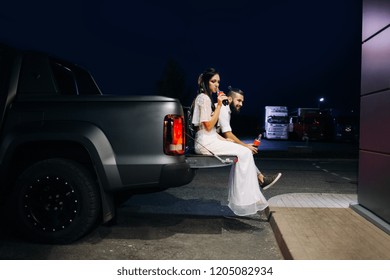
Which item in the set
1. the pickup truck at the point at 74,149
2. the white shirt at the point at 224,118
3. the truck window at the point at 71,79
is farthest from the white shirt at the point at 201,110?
the truck window at the point at 71,79

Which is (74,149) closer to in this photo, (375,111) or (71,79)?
(71,79)

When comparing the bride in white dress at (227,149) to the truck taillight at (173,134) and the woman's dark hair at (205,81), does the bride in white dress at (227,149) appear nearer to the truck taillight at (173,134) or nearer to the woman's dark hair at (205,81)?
the woman's dark hair at (205,81)

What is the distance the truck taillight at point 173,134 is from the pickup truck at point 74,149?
0.01 m

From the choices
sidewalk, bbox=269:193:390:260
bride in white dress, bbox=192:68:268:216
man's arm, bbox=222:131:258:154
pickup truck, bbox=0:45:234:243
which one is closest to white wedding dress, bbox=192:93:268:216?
bride in white dress, bbox=192:68:268:216

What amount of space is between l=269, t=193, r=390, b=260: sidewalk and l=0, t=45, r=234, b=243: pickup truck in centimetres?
138

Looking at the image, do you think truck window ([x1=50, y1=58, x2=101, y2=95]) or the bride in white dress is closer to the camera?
truck window ([x1=50, y1=58, x2=101, y2=95])

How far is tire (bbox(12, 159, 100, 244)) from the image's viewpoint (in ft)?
13.8

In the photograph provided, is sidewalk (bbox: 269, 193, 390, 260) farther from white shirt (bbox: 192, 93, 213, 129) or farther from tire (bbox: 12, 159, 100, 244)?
tire (bbox: 12, 159, 100, 244)

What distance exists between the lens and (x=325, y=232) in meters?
4.57

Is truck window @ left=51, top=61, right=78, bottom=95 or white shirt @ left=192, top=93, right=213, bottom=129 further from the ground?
truck window @ left=51, top=61, right=78, bottom=95

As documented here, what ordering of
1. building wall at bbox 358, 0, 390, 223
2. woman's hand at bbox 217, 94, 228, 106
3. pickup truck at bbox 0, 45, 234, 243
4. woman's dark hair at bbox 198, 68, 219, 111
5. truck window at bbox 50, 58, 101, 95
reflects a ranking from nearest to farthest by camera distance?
pickup truck at bbox 0, 45, 234, 243 < building wall at bbox 358, 0, 390, 223 < truck window at bbox 50, 58, 101, 95 < woman's hand at bbox 217, 94, 228, 106 < woman's dark hair at bbox 198, 68, 219, 111

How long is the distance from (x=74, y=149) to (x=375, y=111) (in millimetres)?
3828

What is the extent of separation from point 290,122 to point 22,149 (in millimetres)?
33090

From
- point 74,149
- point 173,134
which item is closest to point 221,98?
point 173,134
